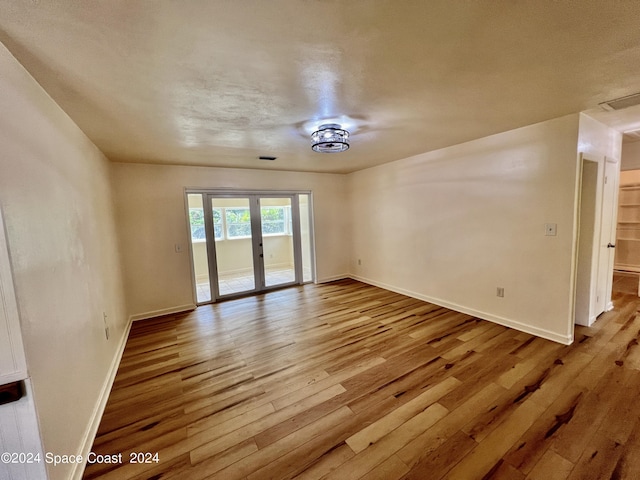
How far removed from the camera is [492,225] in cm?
338

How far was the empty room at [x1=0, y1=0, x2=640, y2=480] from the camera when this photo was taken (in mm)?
1280

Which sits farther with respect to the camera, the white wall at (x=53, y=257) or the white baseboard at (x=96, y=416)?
the white baseboard at (x=96, y=416)

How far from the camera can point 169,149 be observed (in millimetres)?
3320

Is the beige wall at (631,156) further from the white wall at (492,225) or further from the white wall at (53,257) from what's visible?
the white wall at (53,257)

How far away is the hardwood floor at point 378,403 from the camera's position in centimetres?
162

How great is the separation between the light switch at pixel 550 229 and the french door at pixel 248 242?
3.82 metres

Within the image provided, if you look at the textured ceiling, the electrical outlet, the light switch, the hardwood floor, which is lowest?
the hardwood floor

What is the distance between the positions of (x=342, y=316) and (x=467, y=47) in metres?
3.27

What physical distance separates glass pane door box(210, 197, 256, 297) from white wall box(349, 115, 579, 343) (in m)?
2.61

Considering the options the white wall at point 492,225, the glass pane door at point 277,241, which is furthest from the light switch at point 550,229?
the glass pane door at point 277,241

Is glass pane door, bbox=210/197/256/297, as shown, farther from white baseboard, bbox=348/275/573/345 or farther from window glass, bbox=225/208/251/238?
white baseboard, bbox=348/275/573/345

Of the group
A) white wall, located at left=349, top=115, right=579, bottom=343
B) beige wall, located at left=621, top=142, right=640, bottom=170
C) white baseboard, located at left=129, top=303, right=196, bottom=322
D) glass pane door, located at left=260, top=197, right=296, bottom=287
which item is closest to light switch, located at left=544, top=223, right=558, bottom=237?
white wall, located at left=349, top=115, right=579, bottom=343

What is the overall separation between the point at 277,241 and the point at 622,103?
4.85 meters

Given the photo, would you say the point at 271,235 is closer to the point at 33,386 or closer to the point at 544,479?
the point at 33,386
